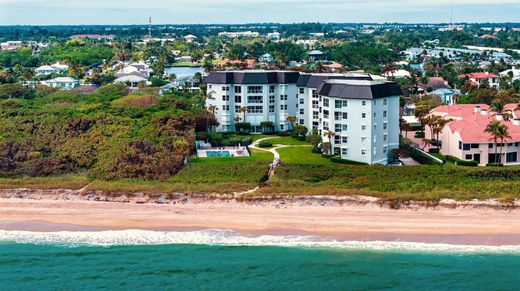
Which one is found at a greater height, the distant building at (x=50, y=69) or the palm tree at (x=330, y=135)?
the distant building at (x=50, y=69)

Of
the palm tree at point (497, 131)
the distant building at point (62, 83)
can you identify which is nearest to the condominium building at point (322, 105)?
the palm tree at point (497, 131)

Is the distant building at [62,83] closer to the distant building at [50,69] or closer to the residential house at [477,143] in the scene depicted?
the distant building at [50,69]

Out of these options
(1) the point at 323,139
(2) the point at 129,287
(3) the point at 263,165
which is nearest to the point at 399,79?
(1) the point at 323,139

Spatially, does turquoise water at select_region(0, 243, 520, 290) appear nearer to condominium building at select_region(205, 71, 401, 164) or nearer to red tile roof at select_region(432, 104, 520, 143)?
condominium building at select_region(205, 71, 401, 164)

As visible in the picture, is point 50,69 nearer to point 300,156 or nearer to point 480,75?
point 480,75

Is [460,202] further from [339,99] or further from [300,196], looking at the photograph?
[339,99]

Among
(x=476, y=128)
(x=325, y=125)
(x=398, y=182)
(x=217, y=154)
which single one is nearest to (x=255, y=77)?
(x=325, y=125)
